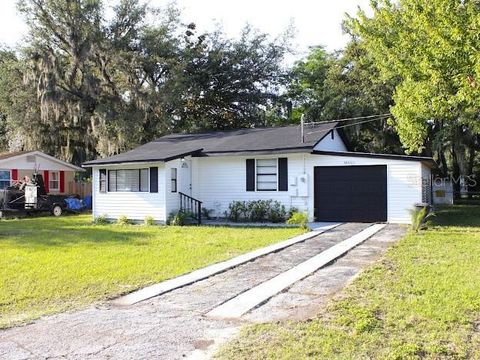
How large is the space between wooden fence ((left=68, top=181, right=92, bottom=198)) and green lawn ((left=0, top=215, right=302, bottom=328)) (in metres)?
11.4

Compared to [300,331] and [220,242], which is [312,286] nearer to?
[300,331]

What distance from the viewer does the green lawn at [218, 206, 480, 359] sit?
4.00 metres

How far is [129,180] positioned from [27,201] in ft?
20.2

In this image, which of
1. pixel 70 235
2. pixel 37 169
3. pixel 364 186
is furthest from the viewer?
pixel 37 169

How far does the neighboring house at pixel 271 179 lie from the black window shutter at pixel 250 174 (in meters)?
0.04

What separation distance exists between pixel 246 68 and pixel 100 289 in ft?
76.0

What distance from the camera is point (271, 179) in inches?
661

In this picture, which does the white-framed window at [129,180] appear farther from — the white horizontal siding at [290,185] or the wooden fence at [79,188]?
the wooden fence at [79,188]

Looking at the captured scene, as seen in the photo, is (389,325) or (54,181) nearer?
(389,325)

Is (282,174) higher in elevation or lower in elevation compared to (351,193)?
higher

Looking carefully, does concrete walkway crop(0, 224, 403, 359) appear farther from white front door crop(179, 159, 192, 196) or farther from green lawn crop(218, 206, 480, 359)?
white front door crop(179, 159, 192, 196)

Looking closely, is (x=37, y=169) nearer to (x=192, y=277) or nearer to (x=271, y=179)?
(x=271, y=179)

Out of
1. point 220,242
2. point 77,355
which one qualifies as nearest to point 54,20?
point 220,242

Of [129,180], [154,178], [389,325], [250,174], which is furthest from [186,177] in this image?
[389,325]
